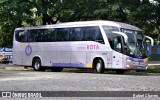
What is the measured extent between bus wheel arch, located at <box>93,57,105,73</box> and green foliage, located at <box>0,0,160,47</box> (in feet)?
12.3

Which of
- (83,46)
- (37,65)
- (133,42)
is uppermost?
(133,42)

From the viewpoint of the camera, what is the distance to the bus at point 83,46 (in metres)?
24.1

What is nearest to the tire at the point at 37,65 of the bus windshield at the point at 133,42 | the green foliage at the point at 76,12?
the green foliage at the point at 76,12

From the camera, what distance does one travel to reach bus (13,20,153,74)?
950 inches

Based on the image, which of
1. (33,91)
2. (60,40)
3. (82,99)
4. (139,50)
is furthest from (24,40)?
(82,99)

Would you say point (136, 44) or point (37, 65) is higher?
point (136, 44)

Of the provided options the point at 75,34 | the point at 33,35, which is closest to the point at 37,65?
the point at 33,35

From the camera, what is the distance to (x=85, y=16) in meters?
29.7

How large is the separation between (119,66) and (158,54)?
3352 cm

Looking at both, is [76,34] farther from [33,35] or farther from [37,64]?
[37,64]

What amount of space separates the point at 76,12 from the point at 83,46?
5.52 meters

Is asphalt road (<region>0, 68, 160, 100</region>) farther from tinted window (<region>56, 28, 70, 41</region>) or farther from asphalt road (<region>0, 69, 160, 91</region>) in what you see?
tinted window (<region>56, 28, 70, 41</region>)

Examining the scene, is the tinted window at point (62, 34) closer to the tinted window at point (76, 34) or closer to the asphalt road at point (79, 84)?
the tinted window at point (76, 34)

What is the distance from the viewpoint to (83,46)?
26.0 m
